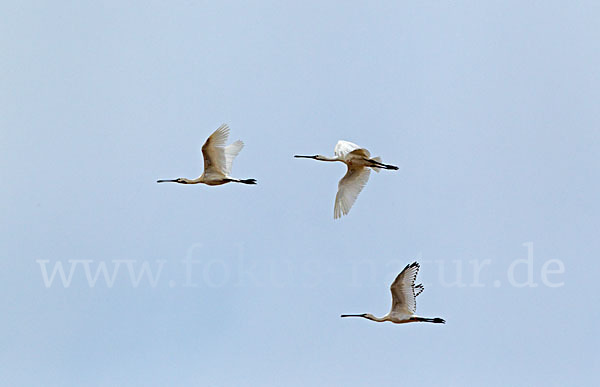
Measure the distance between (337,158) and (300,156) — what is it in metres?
2.02

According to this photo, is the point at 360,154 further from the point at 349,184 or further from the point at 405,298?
the point at 405,298

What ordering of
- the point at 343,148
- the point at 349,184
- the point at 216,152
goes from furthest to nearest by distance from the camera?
the point at 349,184 → the point at 216,152 → the point at 343,148

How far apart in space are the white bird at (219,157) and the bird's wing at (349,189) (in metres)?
2.53

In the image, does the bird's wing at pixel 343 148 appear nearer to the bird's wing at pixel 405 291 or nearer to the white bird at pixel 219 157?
the white bird at pixel 219 157

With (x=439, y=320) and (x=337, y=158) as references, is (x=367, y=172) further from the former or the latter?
(x=439, y=320)

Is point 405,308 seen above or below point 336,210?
below

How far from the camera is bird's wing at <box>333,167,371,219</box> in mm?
34531

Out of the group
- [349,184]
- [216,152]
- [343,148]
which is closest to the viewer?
[343,148]

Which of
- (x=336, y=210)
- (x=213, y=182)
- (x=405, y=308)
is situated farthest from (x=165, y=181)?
(x=405, y=308)

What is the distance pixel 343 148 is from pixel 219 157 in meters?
3.59

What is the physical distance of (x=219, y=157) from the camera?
112 feet

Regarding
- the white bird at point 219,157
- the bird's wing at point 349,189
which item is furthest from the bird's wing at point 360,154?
the white bird at point 219,157

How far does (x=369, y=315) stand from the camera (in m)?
35.4

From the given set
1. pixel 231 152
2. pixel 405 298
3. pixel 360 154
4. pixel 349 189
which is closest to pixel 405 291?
pixel 405 298
